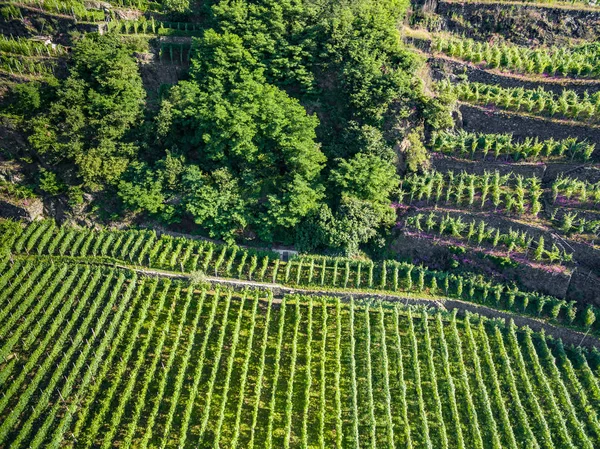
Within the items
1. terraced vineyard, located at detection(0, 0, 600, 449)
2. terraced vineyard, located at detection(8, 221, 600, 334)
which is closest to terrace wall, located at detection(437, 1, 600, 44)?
terraced vineyard, located at detection(0, 0, 600, 449)

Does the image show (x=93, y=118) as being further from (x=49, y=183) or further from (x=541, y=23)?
(x=541, y=23)

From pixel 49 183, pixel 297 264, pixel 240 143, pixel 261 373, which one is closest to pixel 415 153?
pixel 297 264

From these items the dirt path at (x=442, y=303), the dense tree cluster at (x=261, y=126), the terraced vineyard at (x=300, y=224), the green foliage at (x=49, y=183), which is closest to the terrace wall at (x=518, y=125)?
the terraced vineyard at (x=300, y=224)

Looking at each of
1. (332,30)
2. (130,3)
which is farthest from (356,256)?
(130,3)

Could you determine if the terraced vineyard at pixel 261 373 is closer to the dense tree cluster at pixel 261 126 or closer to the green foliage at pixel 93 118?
the dense tree cluster at pixel 261 126

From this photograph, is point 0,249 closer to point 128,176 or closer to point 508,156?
point 128,176
